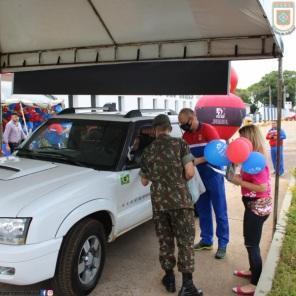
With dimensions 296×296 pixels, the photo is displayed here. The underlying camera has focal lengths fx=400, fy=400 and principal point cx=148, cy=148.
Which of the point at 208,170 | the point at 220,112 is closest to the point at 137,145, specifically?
the point at 208,170

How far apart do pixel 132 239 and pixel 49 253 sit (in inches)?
93.9

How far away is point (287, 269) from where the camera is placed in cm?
461

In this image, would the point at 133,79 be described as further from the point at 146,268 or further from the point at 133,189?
the point at 146,268

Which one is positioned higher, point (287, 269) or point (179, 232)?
point (179, 232)

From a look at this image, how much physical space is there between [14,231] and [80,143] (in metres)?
1.82

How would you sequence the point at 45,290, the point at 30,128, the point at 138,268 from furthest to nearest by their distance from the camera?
the point at 30,128 < the point at 138,268 < the point at 45,290

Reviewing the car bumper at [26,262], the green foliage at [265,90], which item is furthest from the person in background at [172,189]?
the green foliage at [265,90]

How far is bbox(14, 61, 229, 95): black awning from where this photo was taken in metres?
5.61

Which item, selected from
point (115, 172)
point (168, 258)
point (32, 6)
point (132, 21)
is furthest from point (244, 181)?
point (32, 6)

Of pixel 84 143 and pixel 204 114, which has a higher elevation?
pixel 204 114

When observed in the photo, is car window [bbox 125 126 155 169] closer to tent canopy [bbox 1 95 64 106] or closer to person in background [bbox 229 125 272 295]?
person in background [bbox 229 125 272 295]

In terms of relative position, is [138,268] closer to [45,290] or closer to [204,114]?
[45,290]

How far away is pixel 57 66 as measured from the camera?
6.61 metres

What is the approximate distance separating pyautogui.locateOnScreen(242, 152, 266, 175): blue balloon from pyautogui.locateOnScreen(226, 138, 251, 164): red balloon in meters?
0.04
